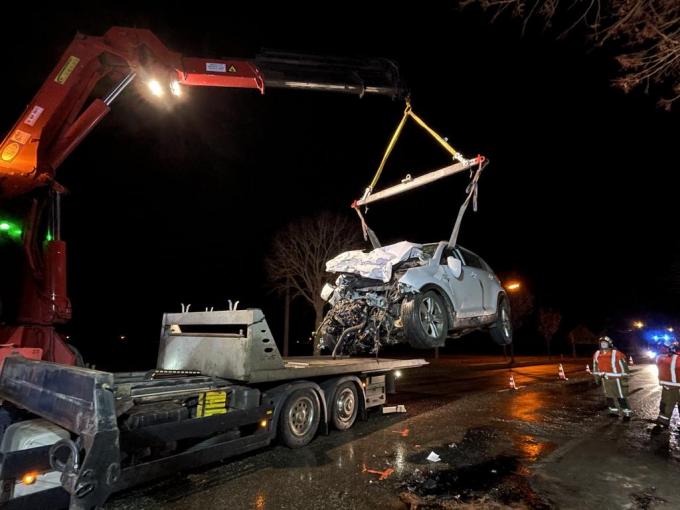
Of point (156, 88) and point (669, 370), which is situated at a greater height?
point (156, 88)

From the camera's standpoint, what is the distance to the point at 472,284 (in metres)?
7.36

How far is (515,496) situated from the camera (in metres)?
4.27

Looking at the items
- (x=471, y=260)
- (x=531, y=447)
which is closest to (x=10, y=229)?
(x=471, y=260)

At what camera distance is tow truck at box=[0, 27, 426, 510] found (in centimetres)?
288

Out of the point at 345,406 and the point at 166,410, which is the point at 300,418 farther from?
the point at 166,410

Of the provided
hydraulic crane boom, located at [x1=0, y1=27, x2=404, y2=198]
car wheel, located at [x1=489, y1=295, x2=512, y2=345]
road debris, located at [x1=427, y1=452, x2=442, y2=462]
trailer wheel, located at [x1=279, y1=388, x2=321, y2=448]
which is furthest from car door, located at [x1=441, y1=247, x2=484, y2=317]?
hydraulic crane boom, located at [x1=0, y1=27, x2=404, y2=198]

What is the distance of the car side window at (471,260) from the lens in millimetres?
7688

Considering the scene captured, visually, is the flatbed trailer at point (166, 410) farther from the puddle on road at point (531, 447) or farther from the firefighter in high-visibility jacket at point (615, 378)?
the firefighter in high-visibility jacket at point (615, 378)

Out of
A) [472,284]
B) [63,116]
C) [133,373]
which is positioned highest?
[63,116]

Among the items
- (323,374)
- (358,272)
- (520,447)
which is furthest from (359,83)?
(520,447)

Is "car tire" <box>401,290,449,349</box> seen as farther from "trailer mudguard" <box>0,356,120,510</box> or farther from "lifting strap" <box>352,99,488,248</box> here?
"trailer mudguard" <box>0,356,120,510</box>

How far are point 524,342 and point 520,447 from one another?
43.4 meters

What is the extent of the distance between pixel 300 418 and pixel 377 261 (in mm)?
2631

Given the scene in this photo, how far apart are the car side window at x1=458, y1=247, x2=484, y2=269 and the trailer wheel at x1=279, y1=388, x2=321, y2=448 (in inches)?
145
